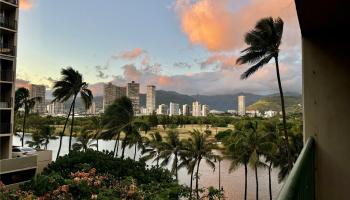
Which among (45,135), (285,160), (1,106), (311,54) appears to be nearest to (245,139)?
(285,160)

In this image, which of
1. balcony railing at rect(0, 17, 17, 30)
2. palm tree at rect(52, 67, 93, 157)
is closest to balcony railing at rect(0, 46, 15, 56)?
balcony railing at rect(0, 17, 17, 30)

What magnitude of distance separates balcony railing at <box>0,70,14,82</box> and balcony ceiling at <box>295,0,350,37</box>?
58.2ft

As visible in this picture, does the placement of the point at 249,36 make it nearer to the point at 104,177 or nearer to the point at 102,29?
the point at 104,177

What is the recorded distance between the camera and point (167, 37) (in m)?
107

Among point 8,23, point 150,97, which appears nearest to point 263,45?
point 8,23

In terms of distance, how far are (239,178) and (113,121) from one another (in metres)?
17.7

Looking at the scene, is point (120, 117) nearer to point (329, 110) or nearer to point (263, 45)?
point (263, 45)

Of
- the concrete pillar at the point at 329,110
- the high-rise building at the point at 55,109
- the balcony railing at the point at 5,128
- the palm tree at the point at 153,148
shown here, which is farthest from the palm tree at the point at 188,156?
the high-rise building at the point at 55,109

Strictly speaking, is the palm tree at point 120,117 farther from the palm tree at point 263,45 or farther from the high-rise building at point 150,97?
the high-rise building at point 150,97

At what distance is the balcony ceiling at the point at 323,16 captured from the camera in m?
1.83

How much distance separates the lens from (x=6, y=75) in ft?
58.2

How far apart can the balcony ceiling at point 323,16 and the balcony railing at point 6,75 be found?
17.8 m

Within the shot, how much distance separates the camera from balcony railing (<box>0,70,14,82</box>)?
57.7 feet

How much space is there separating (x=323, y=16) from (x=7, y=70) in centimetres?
1827
